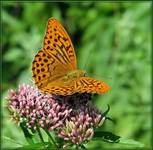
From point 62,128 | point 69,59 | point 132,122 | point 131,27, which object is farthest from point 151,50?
point 62,128

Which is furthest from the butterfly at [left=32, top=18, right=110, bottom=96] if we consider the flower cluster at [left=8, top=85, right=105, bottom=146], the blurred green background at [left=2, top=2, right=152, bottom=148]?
the blurred green background at [left=2, top=2, right=152, bottom=148]

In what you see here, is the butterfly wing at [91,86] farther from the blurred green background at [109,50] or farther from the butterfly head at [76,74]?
the blurred green background at [109,50]

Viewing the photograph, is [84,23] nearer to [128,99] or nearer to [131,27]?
[131,27]

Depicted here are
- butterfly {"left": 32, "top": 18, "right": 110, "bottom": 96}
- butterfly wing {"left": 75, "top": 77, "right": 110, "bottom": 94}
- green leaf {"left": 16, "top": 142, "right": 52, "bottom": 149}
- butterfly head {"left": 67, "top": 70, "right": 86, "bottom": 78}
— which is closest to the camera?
butterfly wing {"left": 75, "top": 77, "right": 110, "bottom": 94}

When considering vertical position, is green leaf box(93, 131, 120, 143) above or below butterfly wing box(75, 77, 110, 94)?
below

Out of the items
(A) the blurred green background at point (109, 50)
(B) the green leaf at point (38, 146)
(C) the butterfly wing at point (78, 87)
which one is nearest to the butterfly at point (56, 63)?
(C) the butterfly wing at point (78, 87)

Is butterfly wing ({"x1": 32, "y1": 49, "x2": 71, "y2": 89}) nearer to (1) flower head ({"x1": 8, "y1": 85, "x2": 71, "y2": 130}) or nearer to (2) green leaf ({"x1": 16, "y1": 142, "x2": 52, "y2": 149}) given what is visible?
(1) flower head ({"x1": 8, "y1": 85, "x2": 71, "y2": 130})
